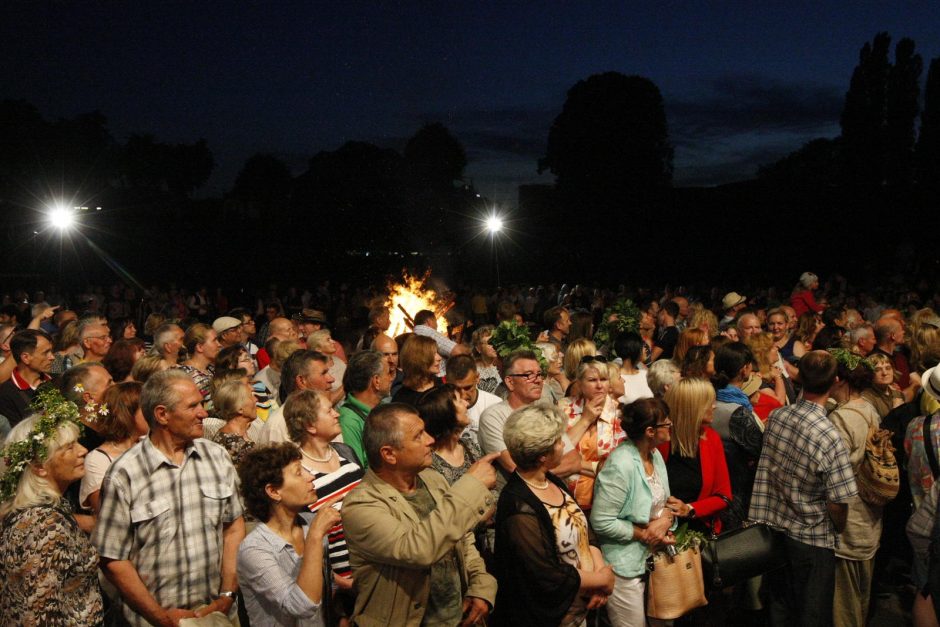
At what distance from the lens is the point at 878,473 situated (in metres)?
5.01

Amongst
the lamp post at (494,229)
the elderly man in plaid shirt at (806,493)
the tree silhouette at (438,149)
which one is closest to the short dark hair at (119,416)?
the elderly man in plaid shirt at (806,493)

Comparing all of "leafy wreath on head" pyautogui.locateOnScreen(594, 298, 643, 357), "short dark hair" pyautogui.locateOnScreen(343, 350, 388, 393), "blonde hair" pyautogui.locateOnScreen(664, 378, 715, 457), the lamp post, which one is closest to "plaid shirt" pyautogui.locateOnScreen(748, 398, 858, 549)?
"blonde hair" pyautogui.locateOnScreen(664, 378, 715, 457)

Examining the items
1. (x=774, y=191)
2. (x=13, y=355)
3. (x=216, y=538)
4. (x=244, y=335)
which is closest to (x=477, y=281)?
(x=774, y=191)

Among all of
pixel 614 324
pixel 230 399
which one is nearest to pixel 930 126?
pixel 614 324

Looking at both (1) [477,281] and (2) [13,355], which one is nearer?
(2) [13,355]

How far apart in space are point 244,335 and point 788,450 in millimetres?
6302

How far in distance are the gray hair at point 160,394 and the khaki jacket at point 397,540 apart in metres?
1.10

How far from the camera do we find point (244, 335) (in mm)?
8797

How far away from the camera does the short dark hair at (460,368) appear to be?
5098 mm

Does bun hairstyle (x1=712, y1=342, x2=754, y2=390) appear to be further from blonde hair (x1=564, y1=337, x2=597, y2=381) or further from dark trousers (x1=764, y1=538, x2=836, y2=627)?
dark trousers (x1=764, y1=538, x2=836, y2=627)

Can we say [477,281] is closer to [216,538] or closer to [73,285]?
[73,285]

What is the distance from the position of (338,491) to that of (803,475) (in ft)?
9.19

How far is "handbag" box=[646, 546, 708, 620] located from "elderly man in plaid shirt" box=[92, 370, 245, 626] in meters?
2.26

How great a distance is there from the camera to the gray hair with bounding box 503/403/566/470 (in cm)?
358
